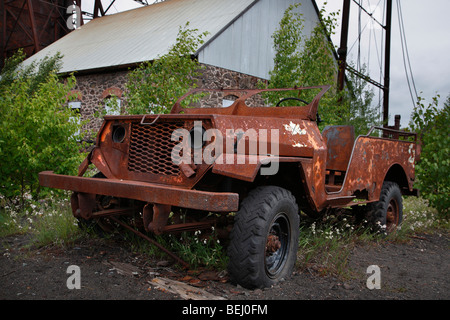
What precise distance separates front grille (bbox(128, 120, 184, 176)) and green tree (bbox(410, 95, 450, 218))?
464 centimetres

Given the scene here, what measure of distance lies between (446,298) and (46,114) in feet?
15.9

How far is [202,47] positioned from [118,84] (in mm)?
3489

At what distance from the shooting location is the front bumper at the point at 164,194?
270 centimetres

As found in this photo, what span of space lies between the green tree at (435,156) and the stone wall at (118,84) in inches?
212

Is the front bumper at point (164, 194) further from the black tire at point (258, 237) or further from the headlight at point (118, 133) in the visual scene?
the headlight at point (118, 133)

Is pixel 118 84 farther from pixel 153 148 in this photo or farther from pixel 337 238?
pixel 153 148

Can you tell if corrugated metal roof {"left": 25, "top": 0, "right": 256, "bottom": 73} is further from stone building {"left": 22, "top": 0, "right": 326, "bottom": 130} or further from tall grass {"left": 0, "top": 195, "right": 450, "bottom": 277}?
tall grass {"left": 0, "top": 195, "right": 450, "bottom": 277}

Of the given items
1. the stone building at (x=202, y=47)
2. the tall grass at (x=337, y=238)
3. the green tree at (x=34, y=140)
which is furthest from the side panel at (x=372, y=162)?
the stone building at (x=202, y=47)

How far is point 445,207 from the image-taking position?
6492 mm

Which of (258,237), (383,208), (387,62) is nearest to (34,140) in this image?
(258,237)

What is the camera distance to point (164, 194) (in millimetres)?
2803

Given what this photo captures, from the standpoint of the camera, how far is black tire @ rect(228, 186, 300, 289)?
2895 mm

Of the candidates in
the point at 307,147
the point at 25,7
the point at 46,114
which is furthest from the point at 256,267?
the point at 25,7
